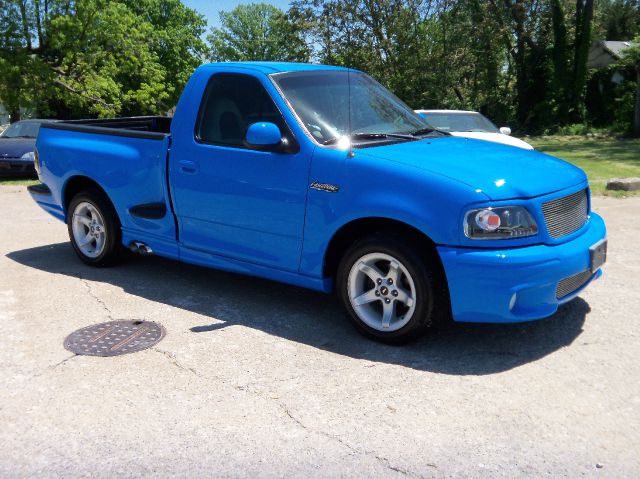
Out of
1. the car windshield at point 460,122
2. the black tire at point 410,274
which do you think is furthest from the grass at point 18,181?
the black tire at point 410,274

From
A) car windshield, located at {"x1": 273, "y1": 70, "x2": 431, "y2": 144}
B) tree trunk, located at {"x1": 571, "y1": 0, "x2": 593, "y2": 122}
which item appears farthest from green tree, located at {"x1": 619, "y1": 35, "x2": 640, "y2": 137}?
car windshield, located at {"x1": 273, "y1": 70, "x2": 431, "y2": 144}

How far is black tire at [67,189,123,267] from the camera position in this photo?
21.0 feet

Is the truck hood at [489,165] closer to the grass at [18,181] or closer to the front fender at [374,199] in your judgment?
the front fender at [374,199]

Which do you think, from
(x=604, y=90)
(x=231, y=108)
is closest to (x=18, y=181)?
(x=231, y=108)

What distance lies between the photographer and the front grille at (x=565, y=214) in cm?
429

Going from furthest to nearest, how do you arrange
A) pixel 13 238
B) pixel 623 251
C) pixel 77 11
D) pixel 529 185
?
pixel 77 11, pixel 13 238, pixel 623 251, pixel 529 185

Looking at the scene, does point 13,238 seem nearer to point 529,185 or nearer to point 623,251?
point 529,185

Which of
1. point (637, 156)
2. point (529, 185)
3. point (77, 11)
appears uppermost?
point (77, 11)

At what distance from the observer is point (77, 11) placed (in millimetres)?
23156

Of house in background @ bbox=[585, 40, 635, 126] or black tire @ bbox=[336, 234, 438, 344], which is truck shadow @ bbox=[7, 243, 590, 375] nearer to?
black tire @ bbox=[336, 234, 438, 344]

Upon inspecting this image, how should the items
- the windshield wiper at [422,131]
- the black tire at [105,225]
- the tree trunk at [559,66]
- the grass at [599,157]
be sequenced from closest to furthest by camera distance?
the windshield wiper at [422,131], the black tire at [105,225], the grass at [599,157], the tree trunk at [559,66]

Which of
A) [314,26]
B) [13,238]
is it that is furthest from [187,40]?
[13,238]

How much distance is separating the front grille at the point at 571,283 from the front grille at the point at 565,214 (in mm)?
292

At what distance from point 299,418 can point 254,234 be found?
182 centimetres
